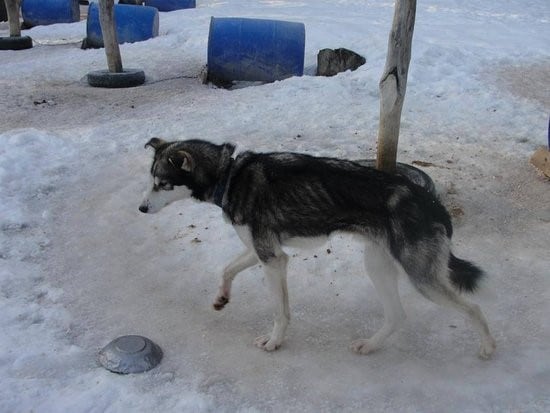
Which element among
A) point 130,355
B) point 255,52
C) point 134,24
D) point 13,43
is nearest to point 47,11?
point 13,43

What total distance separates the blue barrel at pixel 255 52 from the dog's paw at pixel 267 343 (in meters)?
7.27

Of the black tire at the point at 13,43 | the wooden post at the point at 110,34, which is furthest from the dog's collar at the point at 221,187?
the black tire at the point at 13,43

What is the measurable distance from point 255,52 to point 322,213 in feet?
24.7

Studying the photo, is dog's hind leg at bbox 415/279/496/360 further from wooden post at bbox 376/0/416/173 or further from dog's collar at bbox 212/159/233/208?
wooden post at bbox 376/0/416/173

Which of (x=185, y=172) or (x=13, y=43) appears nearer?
(x=185, y=172)

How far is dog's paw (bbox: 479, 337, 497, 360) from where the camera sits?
11.9 feet

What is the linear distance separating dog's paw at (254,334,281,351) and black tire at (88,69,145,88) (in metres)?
7.74

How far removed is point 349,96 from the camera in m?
8.95

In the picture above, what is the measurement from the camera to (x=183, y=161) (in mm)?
3725

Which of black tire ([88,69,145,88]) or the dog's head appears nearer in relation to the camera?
the dog's head

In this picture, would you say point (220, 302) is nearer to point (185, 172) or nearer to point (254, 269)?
point (254, 269)

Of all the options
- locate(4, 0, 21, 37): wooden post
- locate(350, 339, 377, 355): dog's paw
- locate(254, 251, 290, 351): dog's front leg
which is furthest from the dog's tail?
locate(4, 0, 21, 37): wooden post

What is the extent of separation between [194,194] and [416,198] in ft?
4.55

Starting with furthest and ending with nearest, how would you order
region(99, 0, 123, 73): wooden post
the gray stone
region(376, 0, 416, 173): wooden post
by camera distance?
1. region(99, 0, 123, 73): wooden post
2. the gray stone
3. region(376, 0, 416, 173): wooden post
